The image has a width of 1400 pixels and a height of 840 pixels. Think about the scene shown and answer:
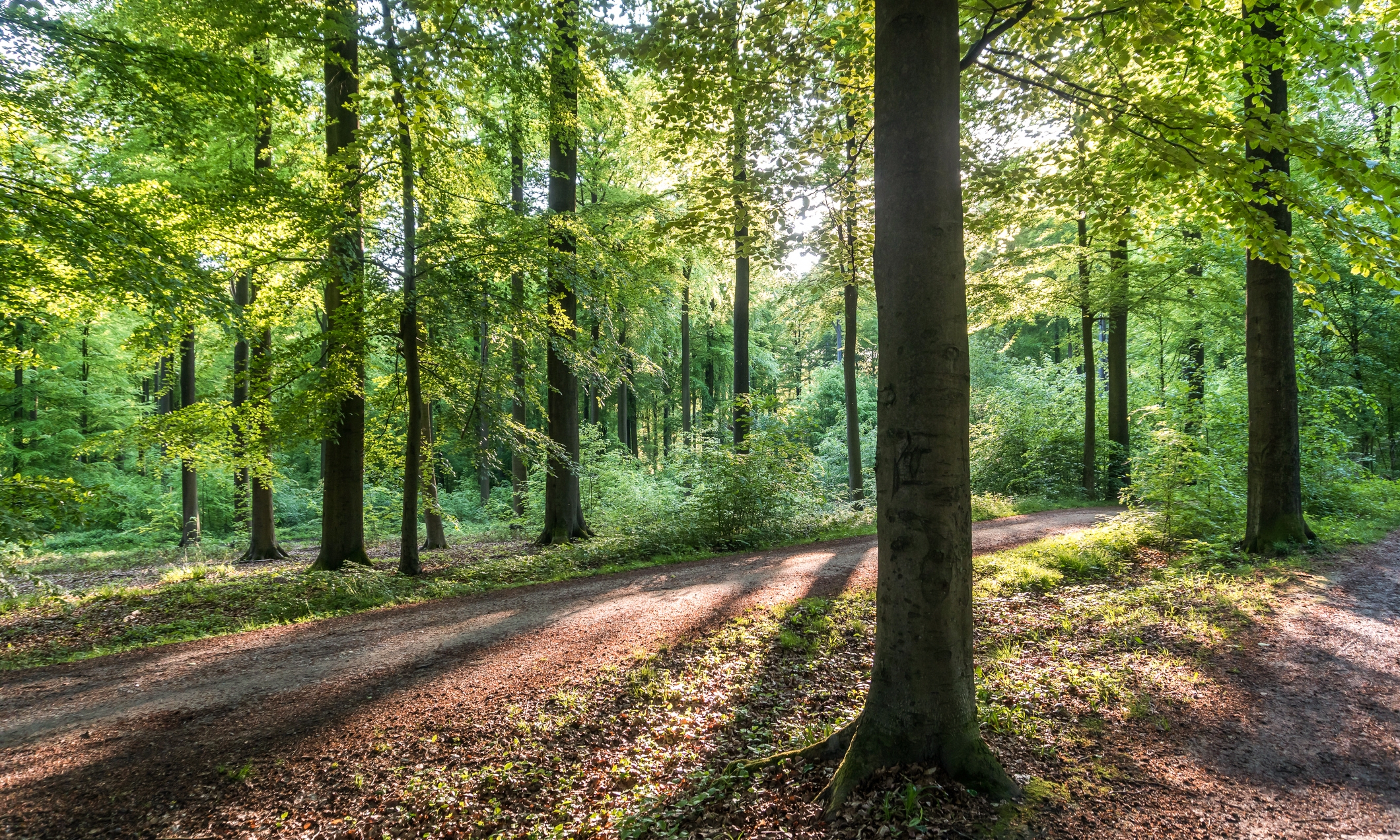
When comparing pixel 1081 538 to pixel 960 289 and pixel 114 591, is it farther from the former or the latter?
pixel 114 591

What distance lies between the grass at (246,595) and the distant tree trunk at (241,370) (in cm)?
213

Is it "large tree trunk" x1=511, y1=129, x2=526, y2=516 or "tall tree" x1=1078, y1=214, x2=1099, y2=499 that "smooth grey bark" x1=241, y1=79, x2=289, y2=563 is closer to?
"large tree trunk" x1=511, y1=129, x2=526, y2=516

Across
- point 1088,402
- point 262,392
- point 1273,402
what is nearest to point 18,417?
point 262,392

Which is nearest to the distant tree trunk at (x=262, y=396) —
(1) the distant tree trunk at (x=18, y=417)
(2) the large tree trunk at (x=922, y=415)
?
(2) the large tree trunk at (x=922, y=415)

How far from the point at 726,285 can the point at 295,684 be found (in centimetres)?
1521

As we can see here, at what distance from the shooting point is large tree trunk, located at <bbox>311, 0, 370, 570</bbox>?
8508mm

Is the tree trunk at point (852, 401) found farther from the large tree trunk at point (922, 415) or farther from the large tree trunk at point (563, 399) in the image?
the large tree trunk at point (922, 415)

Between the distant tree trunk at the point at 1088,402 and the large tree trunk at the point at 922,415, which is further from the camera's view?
the distant tree trunk at the point at 1088,402

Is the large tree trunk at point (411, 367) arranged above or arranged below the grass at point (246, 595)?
above

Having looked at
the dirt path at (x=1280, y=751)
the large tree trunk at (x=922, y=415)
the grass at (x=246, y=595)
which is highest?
the large tree trunk at (x=922, y=415)

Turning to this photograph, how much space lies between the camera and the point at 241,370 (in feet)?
35.8

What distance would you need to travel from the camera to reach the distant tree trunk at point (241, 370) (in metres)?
8.29

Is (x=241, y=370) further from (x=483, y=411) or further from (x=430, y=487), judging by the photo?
(x=483, y=411)

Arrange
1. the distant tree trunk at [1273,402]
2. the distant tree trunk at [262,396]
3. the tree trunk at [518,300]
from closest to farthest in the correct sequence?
the distant tree trunk at [1273,402] → the distant tree trunk at [262,396] → the tree trunk at [518,300]
